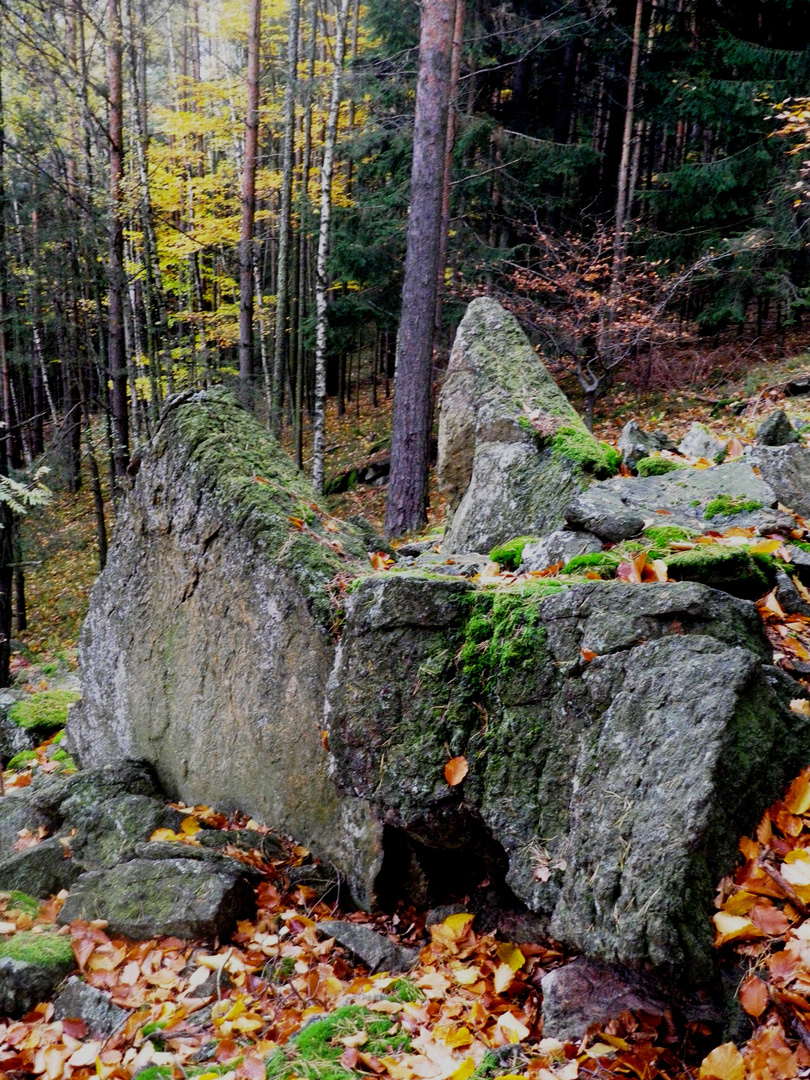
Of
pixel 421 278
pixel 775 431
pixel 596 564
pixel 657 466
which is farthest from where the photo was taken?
pixel 421 278

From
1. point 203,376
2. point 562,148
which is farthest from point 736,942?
point 203,376

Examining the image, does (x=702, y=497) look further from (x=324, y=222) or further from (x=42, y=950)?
(x=324, y=222)

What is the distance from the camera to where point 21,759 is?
23.6 feet

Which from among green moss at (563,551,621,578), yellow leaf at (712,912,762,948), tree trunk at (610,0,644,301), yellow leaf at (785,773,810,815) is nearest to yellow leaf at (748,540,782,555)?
green moss at (563,551,621,578)

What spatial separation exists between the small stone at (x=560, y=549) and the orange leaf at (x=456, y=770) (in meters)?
1.53

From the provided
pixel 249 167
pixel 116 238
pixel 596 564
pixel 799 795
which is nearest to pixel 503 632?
pixel 596 564

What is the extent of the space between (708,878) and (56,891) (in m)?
3.63

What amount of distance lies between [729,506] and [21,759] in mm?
6552

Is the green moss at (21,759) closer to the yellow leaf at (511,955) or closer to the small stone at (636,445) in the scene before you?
the yellow leaf at (511,955)

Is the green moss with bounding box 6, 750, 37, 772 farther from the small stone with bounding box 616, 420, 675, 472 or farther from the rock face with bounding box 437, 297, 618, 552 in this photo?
the small stone with bounding box 616, 420, 675, 472

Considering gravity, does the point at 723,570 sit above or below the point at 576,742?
above

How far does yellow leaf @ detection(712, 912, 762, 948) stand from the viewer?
85.8 inches

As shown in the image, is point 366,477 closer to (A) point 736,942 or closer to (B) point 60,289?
(B) point 60,289

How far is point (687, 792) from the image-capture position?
91.6 inches
